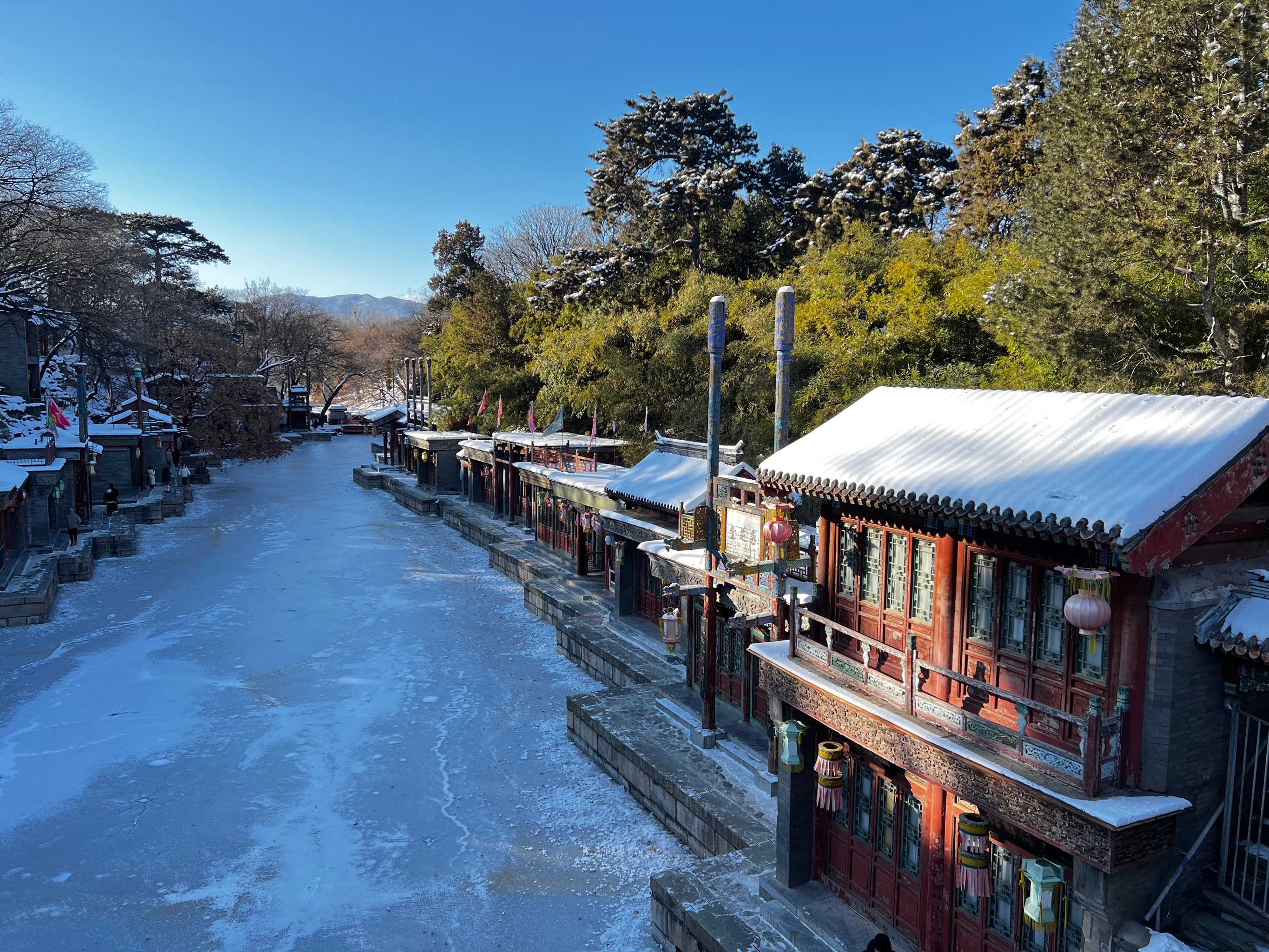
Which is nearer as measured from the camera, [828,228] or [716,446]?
[716,446]

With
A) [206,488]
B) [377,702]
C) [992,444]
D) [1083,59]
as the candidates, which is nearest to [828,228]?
[1083,59]

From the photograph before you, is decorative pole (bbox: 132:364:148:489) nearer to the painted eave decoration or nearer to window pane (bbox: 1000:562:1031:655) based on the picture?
the painted eave decoration

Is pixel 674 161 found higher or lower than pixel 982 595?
higher

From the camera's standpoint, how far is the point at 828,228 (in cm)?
3422

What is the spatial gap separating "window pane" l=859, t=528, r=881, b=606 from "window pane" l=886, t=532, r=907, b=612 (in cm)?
12

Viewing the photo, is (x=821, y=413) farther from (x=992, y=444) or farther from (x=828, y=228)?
(x=992, y=444)

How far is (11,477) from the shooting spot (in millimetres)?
24219

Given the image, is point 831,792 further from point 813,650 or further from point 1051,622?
point 1051,622

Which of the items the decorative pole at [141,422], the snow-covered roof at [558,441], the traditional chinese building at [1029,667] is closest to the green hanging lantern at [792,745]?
the traditional chinese building at [1029,667]

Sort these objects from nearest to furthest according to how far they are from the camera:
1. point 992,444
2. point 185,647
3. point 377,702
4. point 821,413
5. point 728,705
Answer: point 992,444 < point 728,705 < point 377,702 < point 185,647 < point 821,413

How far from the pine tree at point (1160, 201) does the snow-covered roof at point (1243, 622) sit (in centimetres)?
1177

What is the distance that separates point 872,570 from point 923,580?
2.52 feet

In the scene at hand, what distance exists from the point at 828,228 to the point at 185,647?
27.9m

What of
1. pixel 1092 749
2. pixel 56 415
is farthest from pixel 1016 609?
pixel 56 415
